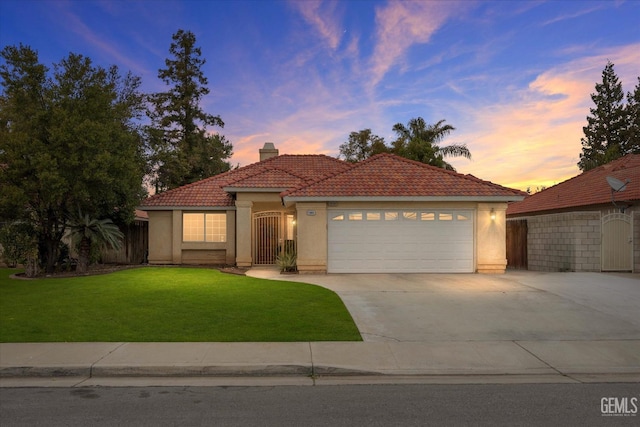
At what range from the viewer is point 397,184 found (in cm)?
1576

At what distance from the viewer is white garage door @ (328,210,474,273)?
50.3 feet

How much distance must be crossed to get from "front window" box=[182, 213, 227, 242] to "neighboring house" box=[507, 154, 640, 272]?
44.5 feet

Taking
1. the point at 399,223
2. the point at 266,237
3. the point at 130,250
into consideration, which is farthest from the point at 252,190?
the point at 130,250

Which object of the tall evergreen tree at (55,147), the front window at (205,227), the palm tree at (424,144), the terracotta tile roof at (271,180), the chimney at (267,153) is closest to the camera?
the tall evergreen tree at (55,147)

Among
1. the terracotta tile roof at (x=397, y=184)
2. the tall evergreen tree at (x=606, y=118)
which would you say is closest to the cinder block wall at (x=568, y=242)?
the terracotta tile roof at (x=397, y=184)

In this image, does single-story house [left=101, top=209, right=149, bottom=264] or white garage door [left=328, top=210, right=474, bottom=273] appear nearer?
white garage door [left=328, top=210, right=474, bottom=273]

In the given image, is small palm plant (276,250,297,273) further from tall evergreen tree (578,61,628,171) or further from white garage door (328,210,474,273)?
tall evergreen tree (578,61,628,171)

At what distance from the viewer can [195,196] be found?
1944 cm

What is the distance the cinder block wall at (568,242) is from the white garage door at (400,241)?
4340 millimetres

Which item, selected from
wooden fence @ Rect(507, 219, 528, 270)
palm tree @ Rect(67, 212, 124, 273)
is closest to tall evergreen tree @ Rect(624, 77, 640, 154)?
wooden fence @ Rect(507, 219, 528, 270)

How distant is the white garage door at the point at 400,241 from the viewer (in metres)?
15.3

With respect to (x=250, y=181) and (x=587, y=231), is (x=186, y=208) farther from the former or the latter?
(x=587, y=231)

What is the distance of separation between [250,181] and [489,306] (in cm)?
1129

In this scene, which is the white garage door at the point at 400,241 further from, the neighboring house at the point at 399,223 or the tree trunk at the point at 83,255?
the tree trunk at the point at 83,255
